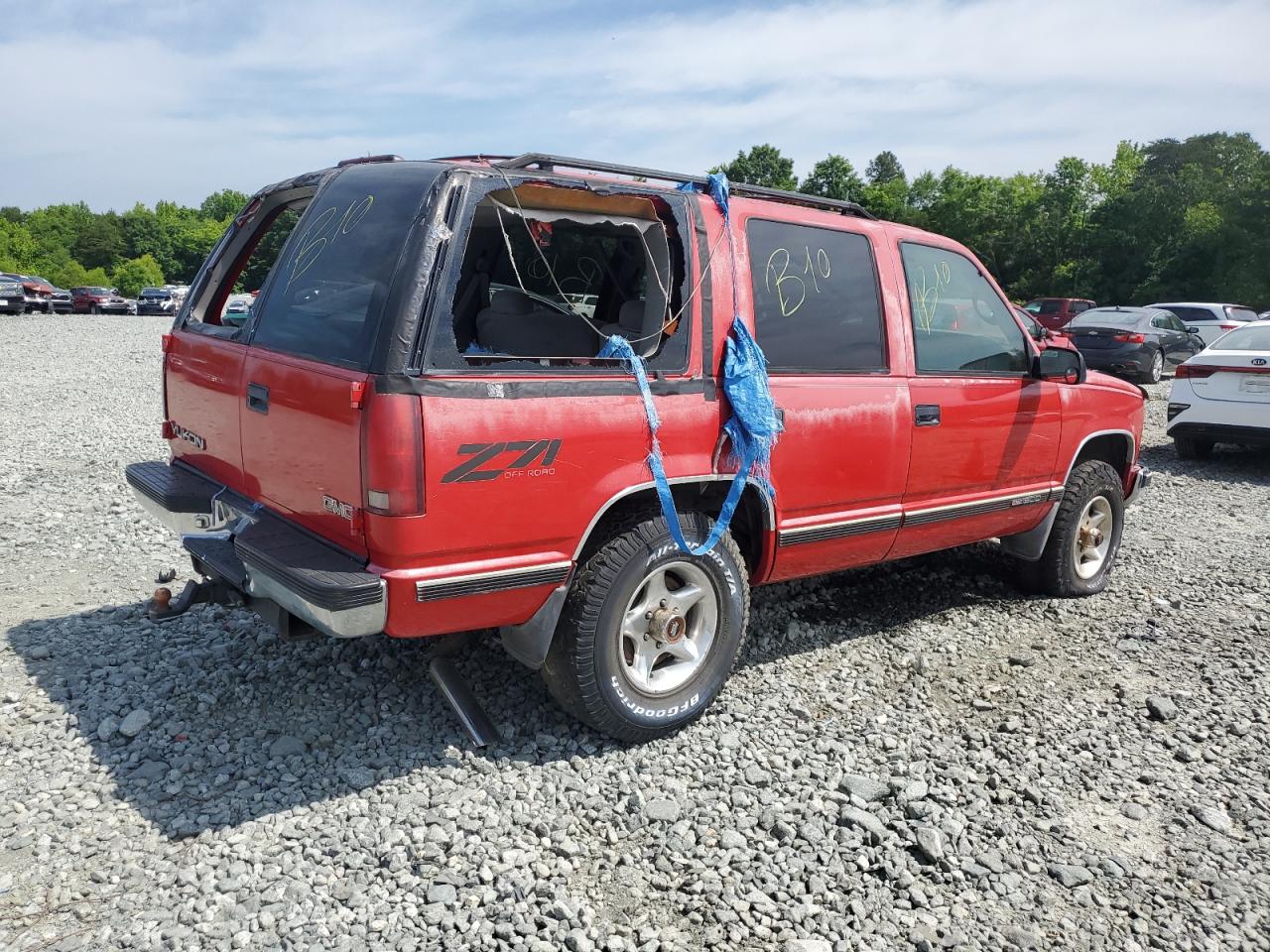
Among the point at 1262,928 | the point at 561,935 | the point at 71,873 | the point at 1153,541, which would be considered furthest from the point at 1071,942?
the point at 1153,541

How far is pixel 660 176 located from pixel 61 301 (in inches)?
1711

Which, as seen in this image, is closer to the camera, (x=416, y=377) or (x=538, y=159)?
(x=416, y=377)

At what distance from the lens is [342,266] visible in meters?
3.35

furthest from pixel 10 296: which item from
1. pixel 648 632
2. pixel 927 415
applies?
pixel 927 415

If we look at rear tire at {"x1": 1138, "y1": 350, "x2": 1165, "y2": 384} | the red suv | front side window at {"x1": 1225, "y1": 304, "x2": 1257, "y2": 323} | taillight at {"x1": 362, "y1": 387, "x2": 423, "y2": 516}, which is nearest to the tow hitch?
the red suv

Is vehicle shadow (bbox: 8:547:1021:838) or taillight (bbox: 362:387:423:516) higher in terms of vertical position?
taillight (bbox: 362:387:423:516)

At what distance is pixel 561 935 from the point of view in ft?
8.67

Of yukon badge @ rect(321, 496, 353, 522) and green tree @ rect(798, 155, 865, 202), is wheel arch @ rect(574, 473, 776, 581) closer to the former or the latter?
yukon badge @ rect(321, 496, 353, 522)

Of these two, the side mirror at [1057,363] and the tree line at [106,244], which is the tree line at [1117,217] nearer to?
the side mirror at [1057,363]

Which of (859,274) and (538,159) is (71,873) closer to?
(538,159)

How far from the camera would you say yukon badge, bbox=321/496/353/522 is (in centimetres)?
302

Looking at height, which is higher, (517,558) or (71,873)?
(517,558)

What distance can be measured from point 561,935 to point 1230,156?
67888mm

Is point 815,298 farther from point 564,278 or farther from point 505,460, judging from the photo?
point 505,460
